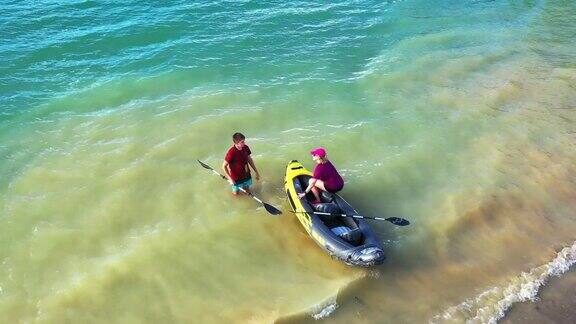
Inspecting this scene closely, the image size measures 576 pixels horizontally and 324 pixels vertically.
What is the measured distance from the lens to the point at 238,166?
11133mm

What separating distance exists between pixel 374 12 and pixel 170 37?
877 cm

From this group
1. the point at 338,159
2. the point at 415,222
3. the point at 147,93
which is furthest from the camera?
the point at 147,93

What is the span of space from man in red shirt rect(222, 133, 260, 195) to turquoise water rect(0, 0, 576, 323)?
53cm

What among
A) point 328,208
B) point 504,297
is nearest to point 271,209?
point 328,208

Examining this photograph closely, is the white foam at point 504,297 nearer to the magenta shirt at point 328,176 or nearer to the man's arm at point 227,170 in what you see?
the magenta shirt at point 328,176

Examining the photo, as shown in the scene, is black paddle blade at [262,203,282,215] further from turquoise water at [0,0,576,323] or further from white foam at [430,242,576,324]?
white foam at [430,242,576,324]

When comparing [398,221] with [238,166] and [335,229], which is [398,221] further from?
[238,166]

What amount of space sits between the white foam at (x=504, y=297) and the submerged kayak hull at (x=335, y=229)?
1.60m

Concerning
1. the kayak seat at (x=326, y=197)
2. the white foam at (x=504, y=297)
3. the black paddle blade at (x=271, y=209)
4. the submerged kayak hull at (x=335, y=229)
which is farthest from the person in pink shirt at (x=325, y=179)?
the white foam at (x=504, y=297)

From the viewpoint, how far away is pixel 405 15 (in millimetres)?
21531

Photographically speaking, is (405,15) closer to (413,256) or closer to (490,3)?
(490,3)

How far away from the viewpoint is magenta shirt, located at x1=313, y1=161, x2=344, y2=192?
10.6m

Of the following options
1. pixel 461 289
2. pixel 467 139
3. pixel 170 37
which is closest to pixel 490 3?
pixel 467 139

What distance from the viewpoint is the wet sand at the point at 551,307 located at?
834 centimetres
